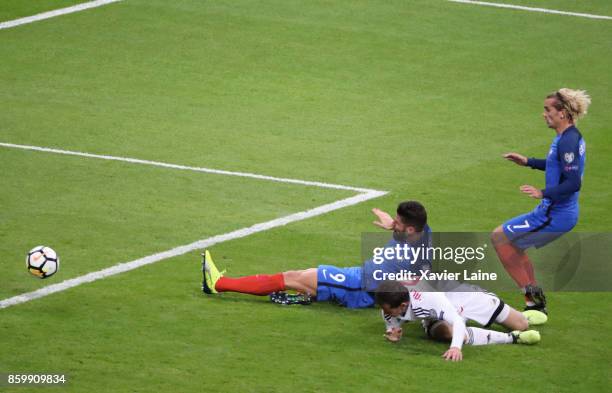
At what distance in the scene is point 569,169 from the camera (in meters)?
13.4

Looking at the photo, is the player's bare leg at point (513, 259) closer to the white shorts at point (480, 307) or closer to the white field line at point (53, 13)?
the white shorts at point (480, 307)

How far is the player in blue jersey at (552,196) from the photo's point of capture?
13.4 meters

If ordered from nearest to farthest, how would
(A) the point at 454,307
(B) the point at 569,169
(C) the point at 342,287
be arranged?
(A) the point at 454,307 → (B) the point at 569,169 → (C) the point at 342,287

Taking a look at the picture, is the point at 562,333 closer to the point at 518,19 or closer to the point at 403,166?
the point at 403,166

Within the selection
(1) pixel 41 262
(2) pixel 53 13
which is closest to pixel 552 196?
(1) pixel 41 262

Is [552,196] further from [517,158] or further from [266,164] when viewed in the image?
[266,164]

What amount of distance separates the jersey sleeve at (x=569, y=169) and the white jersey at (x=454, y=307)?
1.29 meters

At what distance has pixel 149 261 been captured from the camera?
49.2ft

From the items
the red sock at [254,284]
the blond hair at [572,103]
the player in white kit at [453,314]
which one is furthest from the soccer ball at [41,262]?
the blond hair at [572,103]

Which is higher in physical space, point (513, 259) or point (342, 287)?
point (513, 259)

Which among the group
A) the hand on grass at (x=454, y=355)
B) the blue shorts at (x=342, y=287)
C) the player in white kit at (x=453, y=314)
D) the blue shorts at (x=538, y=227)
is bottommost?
the hand on grass at (x=454, y=355)

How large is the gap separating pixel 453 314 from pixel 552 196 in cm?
181

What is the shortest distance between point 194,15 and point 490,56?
20.2 ft

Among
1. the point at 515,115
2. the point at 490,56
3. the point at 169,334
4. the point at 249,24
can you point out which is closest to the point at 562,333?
the point at 169,334
